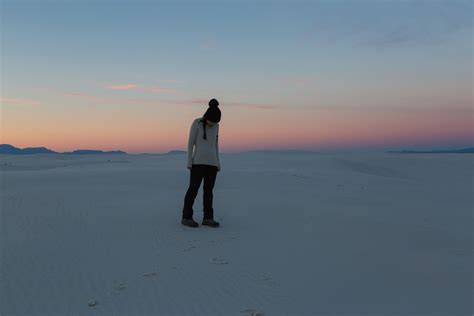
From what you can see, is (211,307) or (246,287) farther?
(246,287)

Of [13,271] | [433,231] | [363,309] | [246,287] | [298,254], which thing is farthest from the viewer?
[433,231]

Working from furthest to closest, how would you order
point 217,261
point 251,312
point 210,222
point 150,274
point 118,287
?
point 210,222
point 217,261
point 150,274
point 118,287
point 251,312

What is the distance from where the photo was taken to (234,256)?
185 inches

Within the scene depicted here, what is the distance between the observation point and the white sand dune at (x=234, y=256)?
11.5 ft

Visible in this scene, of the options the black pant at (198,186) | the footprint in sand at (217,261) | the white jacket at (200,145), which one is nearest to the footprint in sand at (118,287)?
the footprint in sand at (217,261)

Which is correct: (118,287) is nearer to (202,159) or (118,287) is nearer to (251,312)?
(251,312)

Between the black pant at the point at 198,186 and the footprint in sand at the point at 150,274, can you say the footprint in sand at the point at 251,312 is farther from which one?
the black pant at the point at 198,186

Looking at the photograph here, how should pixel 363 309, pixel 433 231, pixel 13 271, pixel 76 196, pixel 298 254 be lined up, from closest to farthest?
1. pixel 363 309
2. pixel 13 271
3. pixel 298 254
4. pixel 433 231
5. pixel 76 196

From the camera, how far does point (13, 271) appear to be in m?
4.13

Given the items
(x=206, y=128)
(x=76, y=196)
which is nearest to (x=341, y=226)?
(x=206, y=128)

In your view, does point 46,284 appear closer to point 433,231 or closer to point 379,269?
point 379,269

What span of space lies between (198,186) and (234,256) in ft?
6.14

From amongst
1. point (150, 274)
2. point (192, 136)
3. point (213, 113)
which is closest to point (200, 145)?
point (192, 136)

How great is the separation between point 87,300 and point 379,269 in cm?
301
